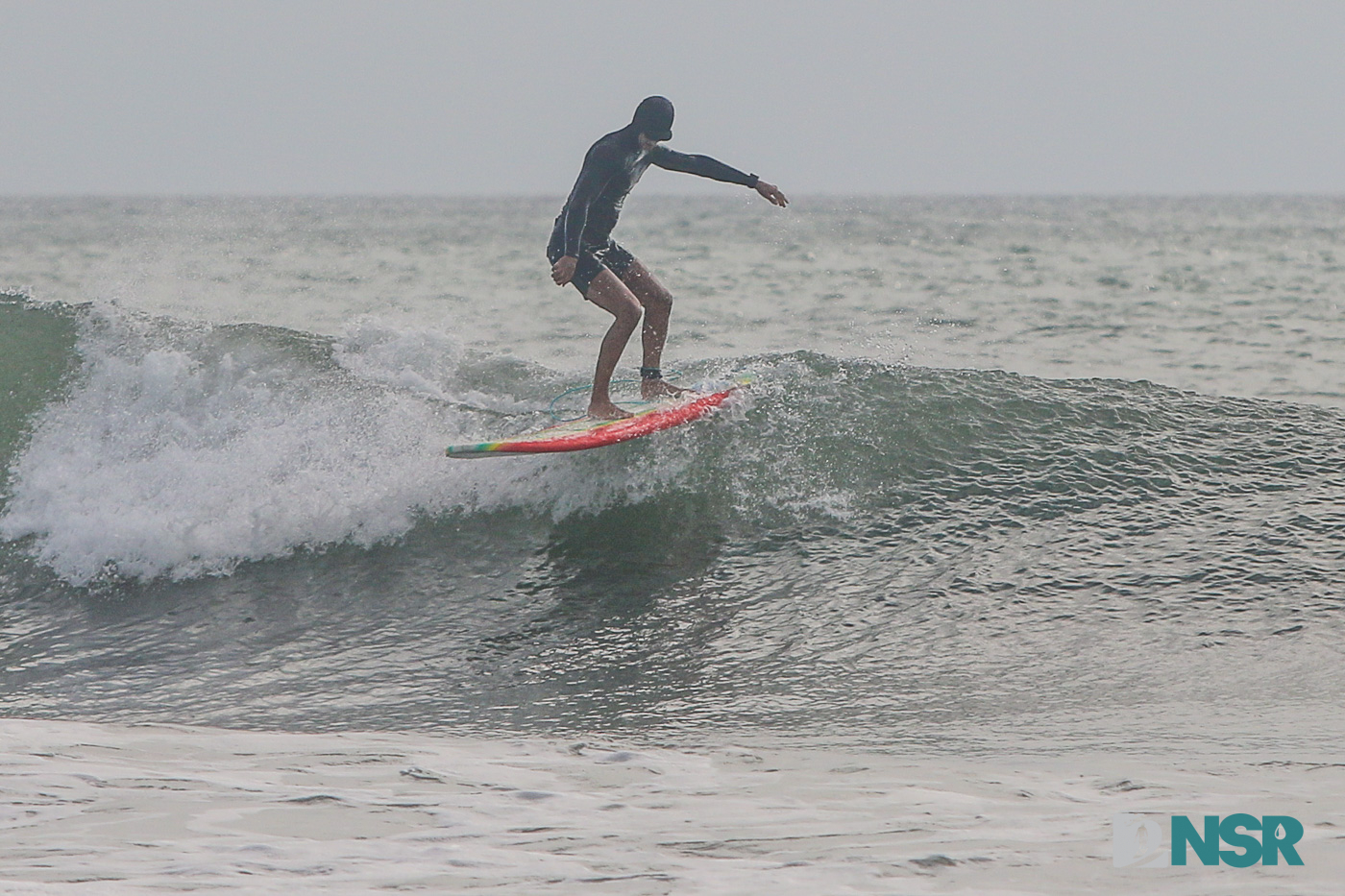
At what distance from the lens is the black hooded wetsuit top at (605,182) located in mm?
7039

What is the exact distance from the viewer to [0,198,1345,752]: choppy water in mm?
5168

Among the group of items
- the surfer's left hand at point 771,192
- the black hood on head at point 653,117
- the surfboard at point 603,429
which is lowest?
the surfboard at point 603,429

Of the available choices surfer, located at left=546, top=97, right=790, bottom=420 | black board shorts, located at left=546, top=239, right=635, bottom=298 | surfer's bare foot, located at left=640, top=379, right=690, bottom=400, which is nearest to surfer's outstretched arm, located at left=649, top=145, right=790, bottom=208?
surfer, located at left=546, top=97, right=790, bottom=420

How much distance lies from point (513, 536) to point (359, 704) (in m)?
2.23

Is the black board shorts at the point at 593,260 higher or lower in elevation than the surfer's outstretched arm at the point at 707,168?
lower

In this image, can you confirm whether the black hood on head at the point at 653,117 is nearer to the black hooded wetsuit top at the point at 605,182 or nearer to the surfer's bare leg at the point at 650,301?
the black hooded wetsuit top at the point at 605,182

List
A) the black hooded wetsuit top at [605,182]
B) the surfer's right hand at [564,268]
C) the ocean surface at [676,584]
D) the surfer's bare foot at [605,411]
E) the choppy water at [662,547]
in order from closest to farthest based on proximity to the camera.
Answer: the ocean surface at [676,584]
the choppy water at [662,547]
the surfer's right hand at [564,268]
the black hooded wetsuit top at [605,182]
the surfer's bare foot at [605,411]

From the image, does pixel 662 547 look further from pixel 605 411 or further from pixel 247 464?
pixel 247 464

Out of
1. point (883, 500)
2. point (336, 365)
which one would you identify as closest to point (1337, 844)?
point (883, 500)

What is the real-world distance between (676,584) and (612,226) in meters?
2.37

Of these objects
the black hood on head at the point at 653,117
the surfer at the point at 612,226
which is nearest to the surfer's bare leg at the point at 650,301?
the surfer at the point at 612,226

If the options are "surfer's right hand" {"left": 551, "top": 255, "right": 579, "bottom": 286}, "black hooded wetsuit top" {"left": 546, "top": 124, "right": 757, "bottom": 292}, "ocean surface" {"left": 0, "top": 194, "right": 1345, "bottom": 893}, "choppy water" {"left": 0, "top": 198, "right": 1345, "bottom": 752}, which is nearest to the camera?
"ocean surface" {"left": 0, "top": 194, "right": 1345, "bottom": 893}

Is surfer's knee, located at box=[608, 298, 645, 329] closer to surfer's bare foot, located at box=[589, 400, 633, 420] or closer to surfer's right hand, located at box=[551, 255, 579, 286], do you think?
surfer's right hand, located at box=[551, 255, 579, 286]

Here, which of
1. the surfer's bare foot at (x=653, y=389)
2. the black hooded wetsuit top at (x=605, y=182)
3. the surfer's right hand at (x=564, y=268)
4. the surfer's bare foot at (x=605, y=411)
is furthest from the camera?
the surfer's bare foot at (x=653, y=389)
